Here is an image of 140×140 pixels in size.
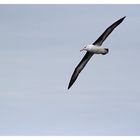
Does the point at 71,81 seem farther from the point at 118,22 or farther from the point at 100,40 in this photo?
the point at 118,22

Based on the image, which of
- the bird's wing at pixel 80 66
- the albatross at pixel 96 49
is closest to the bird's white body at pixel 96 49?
the albatross at pixel 96 49

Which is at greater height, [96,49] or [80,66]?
[80,66]

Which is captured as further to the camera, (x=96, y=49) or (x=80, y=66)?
(x=80, y=66)

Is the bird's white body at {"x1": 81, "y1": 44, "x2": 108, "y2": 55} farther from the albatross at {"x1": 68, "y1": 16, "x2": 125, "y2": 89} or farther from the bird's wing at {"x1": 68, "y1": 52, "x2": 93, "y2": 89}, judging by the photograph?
the bird's wing at {"x1": 68, "y1": 52, "x2": 93, "y2": 89}

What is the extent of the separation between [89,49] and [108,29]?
6.48 ft

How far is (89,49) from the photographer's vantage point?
16.7 m

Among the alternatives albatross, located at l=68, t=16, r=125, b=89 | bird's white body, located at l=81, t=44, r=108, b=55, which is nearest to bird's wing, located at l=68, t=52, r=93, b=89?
albatross, located at l=68, t=16, r=125, b=89

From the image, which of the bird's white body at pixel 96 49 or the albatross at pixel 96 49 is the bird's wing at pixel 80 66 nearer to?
the albatross at pixel 96 49

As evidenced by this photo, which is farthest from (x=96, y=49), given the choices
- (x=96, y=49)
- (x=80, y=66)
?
(x=80, y=66)

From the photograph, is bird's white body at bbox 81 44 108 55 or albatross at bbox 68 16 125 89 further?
albatross at bbox 68 16 125 89

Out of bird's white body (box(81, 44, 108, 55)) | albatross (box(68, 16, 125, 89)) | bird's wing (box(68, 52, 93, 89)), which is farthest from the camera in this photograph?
bird's wing (box(68, 52, 93, 89))

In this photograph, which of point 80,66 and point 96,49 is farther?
point 80,66

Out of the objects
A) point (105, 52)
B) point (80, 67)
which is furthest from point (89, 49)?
point (80, 67)

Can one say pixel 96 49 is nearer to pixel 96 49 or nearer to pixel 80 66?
pixel 96 49
